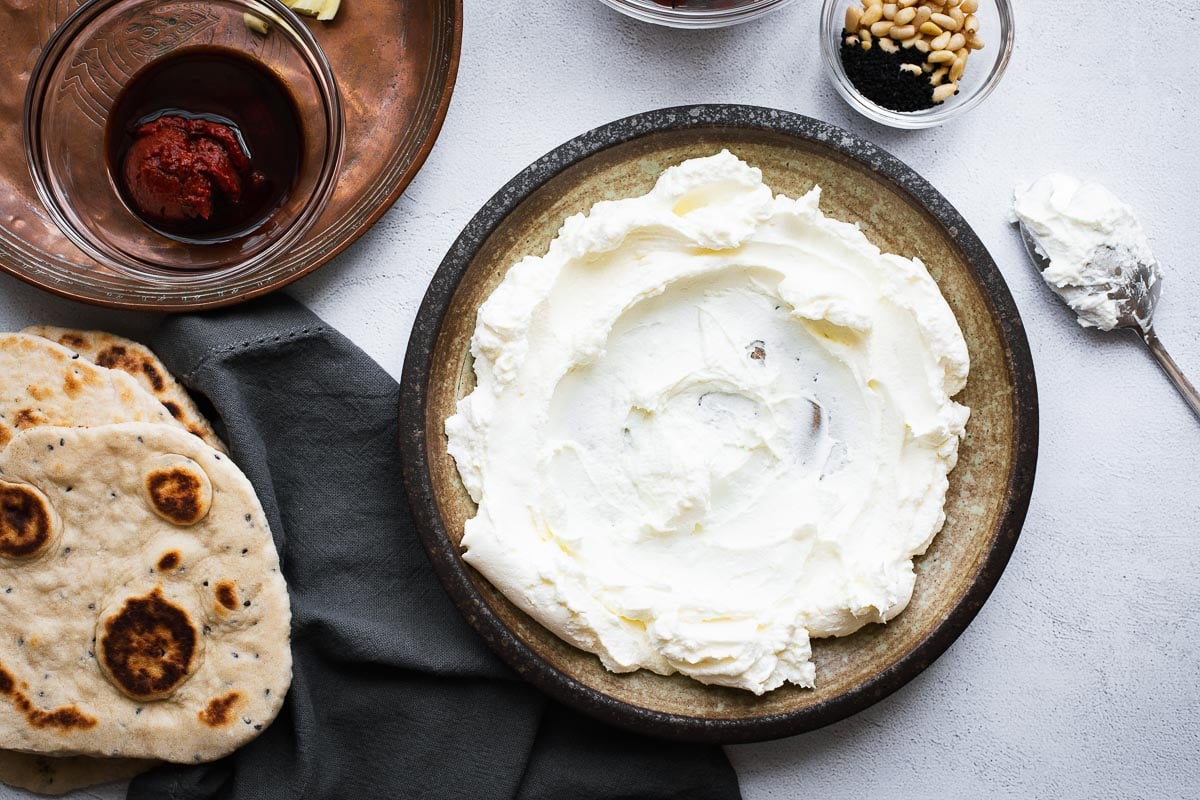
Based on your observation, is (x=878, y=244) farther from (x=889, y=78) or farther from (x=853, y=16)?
(x=853, y=16)

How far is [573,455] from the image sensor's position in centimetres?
188

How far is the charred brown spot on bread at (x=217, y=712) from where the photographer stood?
1.86m

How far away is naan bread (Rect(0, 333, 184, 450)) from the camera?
6.21 ft

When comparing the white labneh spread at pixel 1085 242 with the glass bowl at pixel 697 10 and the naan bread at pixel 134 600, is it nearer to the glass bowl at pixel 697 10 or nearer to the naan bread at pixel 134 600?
the glass bowl at pixel 697 10

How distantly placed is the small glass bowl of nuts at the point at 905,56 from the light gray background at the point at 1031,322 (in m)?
0.08

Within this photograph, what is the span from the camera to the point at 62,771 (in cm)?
194

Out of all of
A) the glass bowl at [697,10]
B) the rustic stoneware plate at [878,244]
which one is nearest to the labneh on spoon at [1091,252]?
the rustic stoneware plate at [878,244]

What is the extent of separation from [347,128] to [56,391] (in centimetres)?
85

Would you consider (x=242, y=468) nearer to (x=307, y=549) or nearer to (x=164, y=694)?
(x=307, y=549)

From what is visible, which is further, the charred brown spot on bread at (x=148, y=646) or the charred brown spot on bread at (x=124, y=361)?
the charred brown spot on bread at (x=124, y=361)

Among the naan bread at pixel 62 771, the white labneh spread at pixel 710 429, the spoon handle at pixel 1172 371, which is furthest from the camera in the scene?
the spoon handle at pixel 1172 371

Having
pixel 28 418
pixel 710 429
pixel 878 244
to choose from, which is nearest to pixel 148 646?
pixel 28 418

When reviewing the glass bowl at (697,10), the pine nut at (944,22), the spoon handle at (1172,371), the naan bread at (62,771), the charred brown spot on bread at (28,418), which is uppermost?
the glass bowl at (697,10)

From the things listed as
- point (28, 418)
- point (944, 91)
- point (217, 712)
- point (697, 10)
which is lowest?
point (217, 712)
